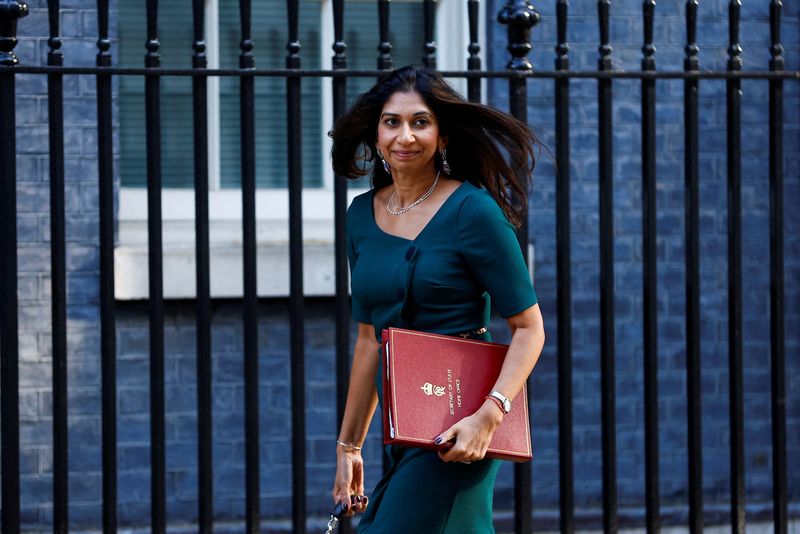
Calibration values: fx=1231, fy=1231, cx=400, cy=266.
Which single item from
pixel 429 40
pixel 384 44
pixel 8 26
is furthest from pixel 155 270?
pixel 429 40

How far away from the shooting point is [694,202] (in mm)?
4180

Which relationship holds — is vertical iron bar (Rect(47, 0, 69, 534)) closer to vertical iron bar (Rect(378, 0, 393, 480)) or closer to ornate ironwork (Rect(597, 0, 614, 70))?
vertical iron bar (Rect(378, 0, 393, 480))

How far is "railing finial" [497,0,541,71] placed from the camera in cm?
402

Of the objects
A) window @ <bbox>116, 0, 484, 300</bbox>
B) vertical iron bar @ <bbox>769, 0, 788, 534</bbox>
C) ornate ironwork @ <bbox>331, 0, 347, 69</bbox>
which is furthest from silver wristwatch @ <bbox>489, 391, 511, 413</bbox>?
window @ <bbox>116, 0, 484, 300</bbox>

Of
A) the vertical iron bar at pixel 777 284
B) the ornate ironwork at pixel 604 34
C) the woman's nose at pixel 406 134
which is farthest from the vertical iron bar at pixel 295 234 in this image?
the vertical iron bar at pixel 777 284

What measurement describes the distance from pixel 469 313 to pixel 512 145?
50 centimetres

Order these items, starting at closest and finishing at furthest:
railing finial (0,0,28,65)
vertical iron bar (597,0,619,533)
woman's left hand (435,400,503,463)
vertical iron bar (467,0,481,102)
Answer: woman's left hand (435,400,503,463)
railing finial (0,0,28,65)
vertical iron bar (467,0,481,102)
vertical iron bar (597,0,619,533)

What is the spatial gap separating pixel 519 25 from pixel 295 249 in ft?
3.41

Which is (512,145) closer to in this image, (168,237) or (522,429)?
(522,429)

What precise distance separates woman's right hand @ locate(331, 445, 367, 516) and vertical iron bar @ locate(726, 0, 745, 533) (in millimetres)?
1573

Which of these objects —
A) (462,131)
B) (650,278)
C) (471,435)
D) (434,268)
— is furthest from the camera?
(650,278)

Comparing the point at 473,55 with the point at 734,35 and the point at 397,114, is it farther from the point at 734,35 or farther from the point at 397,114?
the point at 397,114

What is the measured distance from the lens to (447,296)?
295 centimetres

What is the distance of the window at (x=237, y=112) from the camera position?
5.97m
